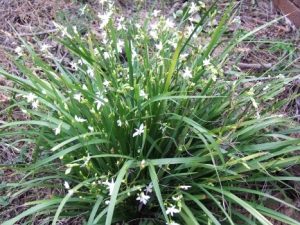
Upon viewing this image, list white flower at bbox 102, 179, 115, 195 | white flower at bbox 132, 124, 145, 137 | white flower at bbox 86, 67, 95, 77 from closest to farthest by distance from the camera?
white flower at bbox 102, 179, 115, 195
white flower at bbox 132, 124, 145, 137
white flower at bbox 86, 67, 95, 77

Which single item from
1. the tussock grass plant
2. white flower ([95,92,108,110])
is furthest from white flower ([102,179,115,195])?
white flower ([95,92,108,110])

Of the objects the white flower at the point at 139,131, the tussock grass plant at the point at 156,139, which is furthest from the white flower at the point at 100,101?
the white flower at the point at 139,131

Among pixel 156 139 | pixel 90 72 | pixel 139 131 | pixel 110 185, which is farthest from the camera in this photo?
pixel 90 72

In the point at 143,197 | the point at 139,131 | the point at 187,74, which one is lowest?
the point at 143,197

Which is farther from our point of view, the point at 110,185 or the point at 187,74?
the point at 187,74

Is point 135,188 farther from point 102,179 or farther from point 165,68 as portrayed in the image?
point 165,68

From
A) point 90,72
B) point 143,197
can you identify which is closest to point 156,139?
point 143,197

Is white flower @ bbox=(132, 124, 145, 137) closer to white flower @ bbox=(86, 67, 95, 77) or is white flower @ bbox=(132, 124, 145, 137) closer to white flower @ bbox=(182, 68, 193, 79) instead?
white flower @ bbox=(182, 68, 193, 79)

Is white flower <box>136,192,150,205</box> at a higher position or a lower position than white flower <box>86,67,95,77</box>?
lower

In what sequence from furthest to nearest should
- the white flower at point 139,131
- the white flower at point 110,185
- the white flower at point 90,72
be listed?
1. the white flower at point 90,72
2. the white flower at point 139,131
3. the white flower at point 110,185

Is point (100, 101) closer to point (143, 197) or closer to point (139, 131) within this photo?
point (139, 131)

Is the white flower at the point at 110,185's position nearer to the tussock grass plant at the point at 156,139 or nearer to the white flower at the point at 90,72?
the tussock grass plant at the point at 156,139
